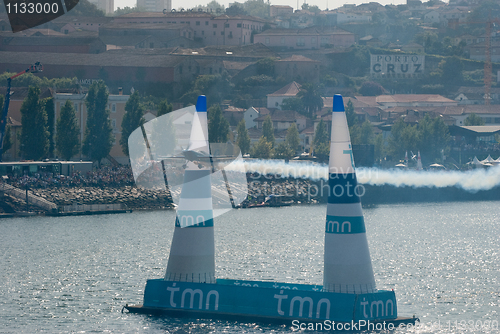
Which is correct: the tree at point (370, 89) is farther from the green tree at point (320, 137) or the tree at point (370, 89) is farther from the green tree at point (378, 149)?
the green tree at point (320, 137)

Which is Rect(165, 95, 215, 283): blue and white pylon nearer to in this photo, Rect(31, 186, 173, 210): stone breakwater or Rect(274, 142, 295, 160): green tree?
Rect(31, 186, 173, 210): stone breakwater

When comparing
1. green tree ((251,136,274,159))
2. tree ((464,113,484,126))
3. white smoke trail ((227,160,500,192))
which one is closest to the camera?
white smoke trail ((227,160,500,192))

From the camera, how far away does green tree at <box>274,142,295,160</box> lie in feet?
322

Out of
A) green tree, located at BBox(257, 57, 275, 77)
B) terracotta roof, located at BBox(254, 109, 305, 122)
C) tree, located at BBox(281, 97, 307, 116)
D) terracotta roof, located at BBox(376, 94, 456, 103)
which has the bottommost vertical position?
terracotta roof, located at BBox(254, 109, 305, 122)

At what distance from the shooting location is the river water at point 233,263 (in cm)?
3100

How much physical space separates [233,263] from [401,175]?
50.3 m

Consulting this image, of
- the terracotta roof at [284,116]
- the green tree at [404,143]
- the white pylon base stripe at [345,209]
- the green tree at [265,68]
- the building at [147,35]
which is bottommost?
the green tree at [404,143]

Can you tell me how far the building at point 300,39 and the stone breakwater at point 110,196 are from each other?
9954 cm

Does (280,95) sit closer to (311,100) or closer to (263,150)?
(311,100)

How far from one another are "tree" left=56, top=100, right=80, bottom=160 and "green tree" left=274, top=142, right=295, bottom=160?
25.1m

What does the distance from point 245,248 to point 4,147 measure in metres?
36.0

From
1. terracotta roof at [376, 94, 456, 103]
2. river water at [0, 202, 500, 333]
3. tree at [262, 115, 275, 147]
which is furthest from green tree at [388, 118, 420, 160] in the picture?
terracotta roof at [376, 94, 456, 103]

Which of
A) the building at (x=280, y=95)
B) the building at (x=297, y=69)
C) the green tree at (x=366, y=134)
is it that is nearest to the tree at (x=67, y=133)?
the green tree at (x=366, y=134)

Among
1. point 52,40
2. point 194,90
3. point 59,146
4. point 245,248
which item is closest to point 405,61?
point 194,90
